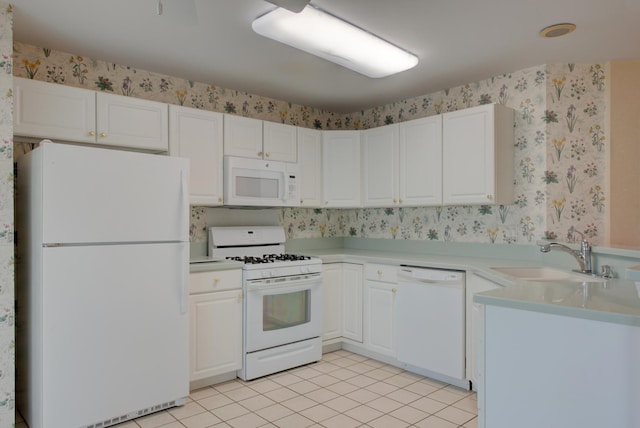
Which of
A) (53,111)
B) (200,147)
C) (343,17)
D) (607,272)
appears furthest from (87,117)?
(607,272)

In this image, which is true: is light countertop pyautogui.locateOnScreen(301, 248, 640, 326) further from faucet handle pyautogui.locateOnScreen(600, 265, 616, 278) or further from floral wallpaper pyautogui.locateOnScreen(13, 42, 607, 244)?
floral wallpaper pyautogui.locateOnScreen(13, 42, 607, 244)

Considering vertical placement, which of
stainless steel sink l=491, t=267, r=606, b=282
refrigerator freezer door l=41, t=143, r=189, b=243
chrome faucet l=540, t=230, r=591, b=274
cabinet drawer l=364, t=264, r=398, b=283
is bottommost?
cabinet drawer l=364, t=264, r=398, b=283

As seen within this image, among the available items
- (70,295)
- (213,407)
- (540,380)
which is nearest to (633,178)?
(540,380)

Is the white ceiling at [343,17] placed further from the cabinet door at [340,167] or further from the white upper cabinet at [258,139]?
the cabinet door at [340,167]

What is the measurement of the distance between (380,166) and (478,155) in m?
0.98

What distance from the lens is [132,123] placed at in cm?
293

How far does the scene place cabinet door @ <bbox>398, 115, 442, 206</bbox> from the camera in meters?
3.47

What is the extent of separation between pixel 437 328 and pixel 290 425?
50.6 inches

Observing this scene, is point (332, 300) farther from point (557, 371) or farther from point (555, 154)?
point (557, 371)

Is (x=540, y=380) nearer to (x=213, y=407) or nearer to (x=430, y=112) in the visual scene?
(x=213, y=407)

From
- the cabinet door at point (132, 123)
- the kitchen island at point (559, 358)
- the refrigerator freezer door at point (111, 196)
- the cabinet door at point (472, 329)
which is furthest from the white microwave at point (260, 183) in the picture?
the kitchen island at point (559, 358)

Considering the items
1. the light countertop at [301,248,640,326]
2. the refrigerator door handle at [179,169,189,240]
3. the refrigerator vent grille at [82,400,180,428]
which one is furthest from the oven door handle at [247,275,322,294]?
the light countertop at [301,248,640,326]

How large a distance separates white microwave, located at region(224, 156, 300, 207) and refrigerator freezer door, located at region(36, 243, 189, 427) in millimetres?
850

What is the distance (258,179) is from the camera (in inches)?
141
